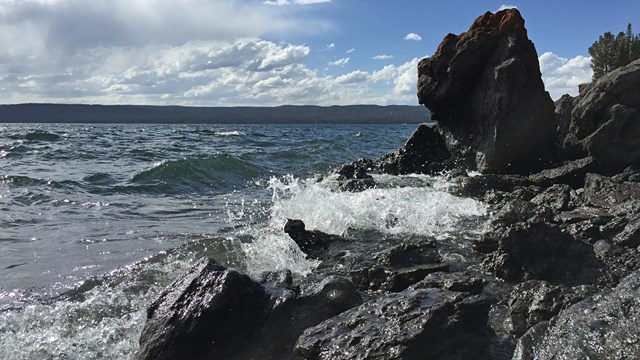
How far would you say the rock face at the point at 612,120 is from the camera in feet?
43.4

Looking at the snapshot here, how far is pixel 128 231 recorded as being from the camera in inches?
471

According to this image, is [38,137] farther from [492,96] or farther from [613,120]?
[613,120]

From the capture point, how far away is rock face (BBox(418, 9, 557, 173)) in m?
16.0

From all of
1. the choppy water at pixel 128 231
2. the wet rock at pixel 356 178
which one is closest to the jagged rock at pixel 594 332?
the choppy water at pixel 128 231

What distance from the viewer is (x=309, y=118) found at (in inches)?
7254

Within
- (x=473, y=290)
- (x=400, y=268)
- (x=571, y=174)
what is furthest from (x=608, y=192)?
(x=473, y=290)

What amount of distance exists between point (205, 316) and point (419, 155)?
1688 cm

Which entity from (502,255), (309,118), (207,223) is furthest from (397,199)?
(309,118)

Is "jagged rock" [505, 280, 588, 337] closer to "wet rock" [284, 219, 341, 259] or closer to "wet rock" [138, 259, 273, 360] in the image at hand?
"wet rock" [138, 259, 273, 360]

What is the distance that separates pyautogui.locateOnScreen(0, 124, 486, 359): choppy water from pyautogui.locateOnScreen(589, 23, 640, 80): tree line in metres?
11.5

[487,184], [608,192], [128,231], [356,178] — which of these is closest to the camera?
[608,192]

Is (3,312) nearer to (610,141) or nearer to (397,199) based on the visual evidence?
(397,199)

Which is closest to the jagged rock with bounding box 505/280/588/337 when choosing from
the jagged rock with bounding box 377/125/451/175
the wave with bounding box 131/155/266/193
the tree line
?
the jagged rock with bounding box 377/125/451/175

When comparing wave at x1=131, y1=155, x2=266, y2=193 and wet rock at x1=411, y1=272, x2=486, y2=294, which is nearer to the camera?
wet rock at x1=411, y1=272, x2=486, y2=294
